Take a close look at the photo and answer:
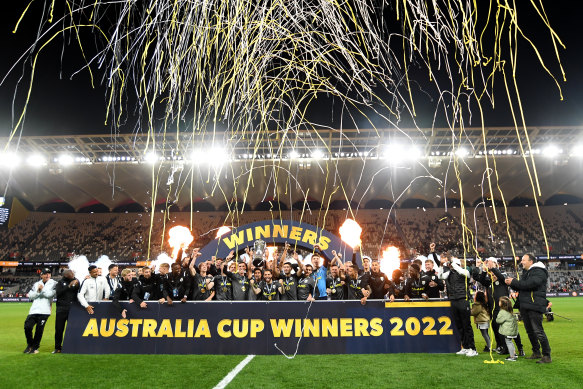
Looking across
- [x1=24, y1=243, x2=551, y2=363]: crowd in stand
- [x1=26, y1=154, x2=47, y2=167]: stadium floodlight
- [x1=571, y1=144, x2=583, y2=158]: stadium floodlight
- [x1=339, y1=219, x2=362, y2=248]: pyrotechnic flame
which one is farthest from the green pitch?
[x1=26, y1=154, x2=47, y2=167]: stadium floodlight

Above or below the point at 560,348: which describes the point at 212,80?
above

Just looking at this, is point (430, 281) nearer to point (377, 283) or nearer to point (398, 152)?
point (377, 283)

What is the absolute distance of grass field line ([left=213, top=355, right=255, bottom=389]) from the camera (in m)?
5.12

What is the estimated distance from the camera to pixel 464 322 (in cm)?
695

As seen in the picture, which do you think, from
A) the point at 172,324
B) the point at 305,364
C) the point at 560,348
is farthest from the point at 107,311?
the point at 560,348

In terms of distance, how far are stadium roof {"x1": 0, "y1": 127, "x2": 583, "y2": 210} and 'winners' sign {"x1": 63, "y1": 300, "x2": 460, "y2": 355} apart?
12.4 meters

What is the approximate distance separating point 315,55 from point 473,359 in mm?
5413

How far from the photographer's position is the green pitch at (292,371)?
17.0 ft

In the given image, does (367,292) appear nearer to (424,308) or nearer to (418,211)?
(424,308)

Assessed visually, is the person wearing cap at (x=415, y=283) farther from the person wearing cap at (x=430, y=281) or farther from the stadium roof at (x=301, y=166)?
the stadium roof at (x=301, y=166)

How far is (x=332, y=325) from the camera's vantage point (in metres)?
7.30

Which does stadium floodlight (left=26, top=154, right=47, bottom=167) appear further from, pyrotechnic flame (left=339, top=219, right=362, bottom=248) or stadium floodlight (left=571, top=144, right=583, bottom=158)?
stadium floodlight (left=571, top=144, right=583, bottom=158)

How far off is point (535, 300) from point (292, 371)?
3.85m

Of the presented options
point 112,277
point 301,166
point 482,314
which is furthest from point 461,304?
point 301,166
